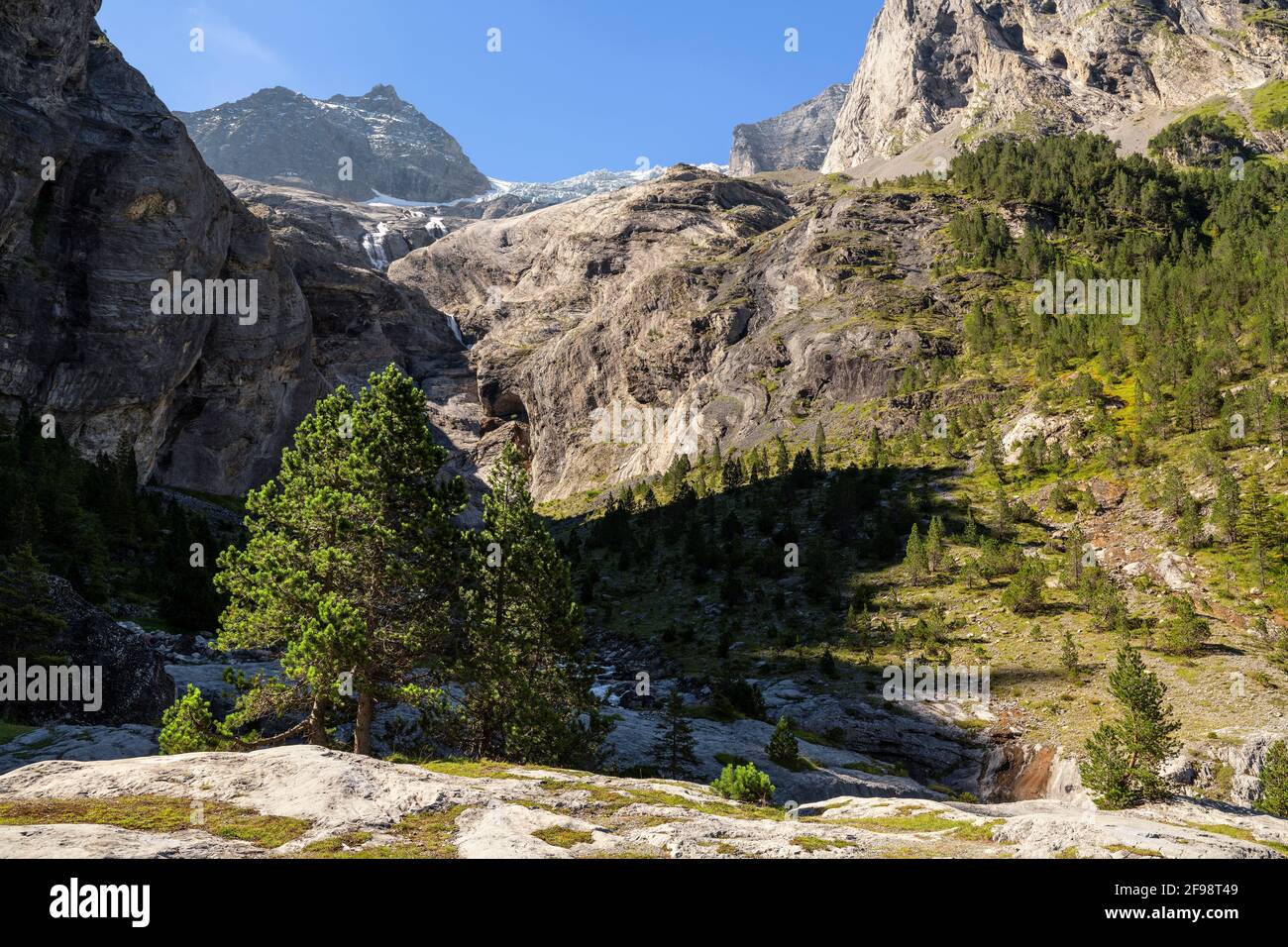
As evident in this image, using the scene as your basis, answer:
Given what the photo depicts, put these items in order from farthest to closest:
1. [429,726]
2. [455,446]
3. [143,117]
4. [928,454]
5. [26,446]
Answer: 1. [455,446]
2. [143,117]
3. [928,454]
4. [26,446]
5. [429,726]

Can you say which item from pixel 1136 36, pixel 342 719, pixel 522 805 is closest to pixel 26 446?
pixel 342 719

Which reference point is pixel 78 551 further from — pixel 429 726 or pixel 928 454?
pixel 928 454

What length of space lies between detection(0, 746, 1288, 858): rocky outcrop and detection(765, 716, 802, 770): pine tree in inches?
473

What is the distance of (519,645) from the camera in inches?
1014

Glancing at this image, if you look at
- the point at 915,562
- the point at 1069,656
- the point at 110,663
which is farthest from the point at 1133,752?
the point at 110,663

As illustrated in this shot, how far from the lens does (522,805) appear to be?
46.7 ft

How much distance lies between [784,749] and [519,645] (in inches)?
461

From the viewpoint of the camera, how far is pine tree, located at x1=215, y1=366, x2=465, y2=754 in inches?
806

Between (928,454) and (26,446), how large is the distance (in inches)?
3386

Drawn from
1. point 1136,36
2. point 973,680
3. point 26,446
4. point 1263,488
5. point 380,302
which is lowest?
point 973,680

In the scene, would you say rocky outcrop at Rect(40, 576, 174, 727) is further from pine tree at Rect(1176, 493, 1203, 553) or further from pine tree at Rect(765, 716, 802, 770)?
pine tree at Rect(1176, 493, 1203, 553)

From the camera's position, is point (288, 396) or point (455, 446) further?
point (455, 446)

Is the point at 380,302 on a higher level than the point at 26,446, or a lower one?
higher
